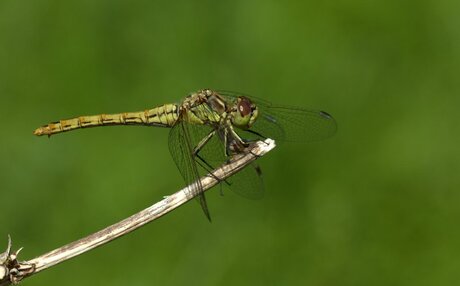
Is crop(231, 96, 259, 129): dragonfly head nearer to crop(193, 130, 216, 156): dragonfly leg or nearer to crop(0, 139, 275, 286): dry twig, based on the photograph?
crop(193, 130, 216, 156): dragonfly leg

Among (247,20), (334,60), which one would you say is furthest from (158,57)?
(334,60)

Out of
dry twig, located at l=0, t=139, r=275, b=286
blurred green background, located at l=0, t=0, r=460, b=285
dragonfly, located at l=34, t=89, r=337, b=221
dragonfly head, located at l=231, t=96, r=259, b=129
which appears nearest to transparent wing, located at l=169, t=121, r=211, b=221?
dragonfly, located at l=34, t=89, r=337, b=221

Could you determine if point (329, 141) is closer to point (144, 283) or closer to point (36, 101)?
point (144, 283)

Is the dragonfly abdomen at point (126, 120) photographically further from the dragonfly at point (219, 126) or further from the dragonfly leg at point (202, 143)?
the dragonfly leg at point (202, 143)

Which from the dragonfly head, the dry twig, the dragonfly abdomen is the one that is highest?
the dragonfly abdomen

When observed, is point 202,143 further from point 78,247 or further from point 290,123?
point 78,247

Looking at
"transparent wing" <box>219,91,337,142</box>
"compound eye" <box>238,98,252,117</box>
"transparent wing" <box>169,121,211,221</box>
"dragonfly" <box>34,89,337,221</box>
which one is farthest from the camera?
"transparent wing" <box>219,91,337,142</box>

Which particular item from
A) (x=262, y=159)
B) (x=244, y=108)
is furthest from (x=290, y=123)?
(x=262, y=159)

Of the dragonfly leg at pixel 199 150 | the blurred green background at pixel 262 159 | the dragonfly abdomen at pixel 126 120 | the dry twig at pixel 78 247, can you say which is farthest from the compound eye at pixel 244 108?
the blurred green background at pixel 262 159
